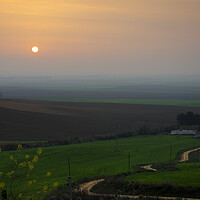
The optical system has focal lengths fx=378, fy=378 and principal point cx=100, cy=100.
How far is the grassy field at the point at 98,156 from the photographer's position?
162 ft

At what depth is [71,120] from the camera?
10462 cm

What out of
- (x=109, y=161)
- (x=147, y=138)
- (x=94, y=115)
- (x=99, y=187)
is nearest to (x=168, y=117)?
(x=94, y=115)

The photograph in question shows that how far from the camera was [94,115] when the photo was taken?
115812mm

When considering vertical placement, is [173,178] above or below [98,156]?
above

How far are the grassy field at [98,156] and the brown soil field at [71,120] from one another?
1342 cm

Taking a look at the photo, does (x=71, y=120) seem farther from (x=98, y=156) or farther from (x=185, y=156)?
(x=185, y=156)

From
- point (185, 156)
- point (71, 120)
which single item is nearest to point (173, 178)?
point (185, 156)

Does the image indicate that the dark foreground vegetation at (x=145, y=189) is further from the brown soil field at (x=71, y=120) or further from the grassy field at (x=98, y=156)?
the brown soil field at (x=71, y=120)

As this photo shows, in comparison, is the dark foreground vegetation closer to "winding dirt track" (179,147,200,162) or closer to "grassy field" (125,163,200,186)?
"grassy field" (125,163,200,186)

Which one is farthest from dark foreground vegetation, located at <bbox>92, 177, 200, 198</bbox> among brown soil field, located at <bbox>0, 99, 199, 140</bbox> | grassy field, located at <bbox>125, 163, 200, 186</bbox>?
brown soil field, located at <bbox>0, 99, 199, 140</bbox>

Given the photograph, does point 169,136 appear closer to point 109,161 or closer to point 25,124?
point 109,161

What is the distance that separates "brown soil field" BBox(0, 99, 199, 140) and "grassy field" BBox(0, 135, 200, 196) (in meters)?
13.4

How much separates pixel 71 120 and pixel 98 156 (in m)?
41.3

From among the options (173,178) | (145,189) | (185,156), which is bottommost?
(185,156)
